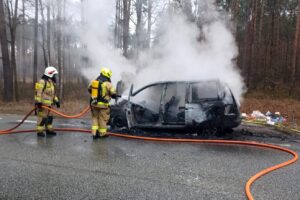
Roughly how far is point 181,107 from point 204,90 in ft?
2.21

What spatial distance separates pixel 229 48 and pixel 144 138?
3.69 m

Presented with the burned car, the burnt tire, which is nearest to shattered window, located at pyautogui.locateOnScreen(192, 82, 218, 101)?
the burned car

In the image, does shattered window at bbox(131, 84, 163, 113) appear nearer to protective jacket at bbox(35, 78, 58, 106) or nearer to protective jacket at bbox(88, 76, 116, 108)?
protective jacket at bbox(88, 76, 116, 108)

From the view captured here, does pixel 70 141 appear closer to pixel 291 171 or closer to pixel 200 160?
pixel 200 160

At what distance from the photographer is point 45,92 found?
820 cm

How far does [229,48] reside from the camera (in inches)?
378

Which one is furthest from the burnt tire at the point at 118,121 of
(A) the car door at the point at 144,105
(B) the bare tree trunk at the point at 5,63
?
(B) the bare tree trunk at the point at 5,63

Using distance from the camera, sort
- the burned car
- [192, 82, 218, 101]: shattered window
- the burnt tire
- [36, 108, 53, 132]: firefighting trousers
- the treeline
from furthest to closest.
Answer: the treeline < the burnt tire < [36, 108, 53, 132]: firefighting trousers < [192, 82, 218, 101]: shattered window < the burned car

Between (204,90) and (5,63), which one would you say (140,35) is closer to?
(5,63)

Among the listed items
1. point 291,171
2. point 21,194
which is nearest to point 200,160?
point 291,171

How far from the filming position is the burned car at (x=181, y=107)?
7852 mm

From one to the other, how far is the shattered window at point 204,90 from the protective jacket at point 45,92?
3.41m

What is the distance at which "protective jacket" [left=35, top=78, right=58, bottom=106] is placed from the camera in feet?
26.2

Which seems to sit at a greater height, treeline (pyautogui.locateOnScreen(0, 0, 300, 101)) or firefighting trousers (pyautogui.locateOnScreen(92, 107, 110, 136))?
treeline (pyautogui.locateOnScreen(0, 0, 300, 101))
